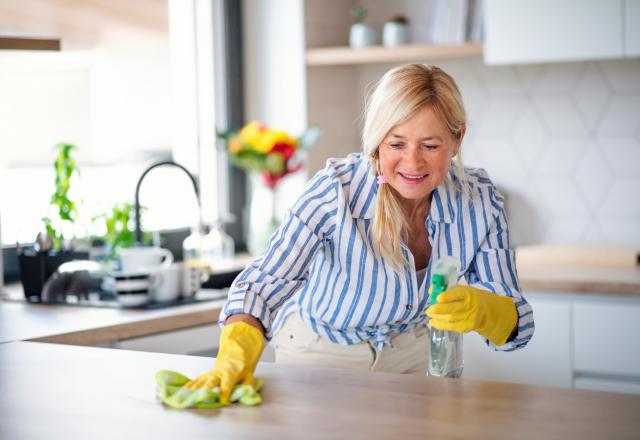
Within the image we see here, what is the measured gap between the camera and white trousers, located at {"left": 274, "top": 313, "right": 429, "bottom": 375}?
2.38 meters

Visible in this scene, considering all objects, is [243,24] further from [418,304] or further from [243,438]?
[243,438]

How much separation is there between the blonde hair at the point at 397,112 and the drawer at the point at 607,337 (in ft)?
4.14

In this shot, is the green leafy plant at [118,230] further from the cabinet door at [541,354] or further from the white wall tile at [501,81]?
the white wall tile at [501,81]

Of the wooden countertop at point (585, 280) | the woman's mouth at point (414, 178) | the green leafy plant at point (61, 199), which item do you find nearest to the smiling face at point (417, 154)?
the woman's mouth at point (414, 178)

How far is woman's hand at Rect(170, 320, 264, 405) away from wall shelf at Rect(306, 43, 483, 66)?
6.63 feet

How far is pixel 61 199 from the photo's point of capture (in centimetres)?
322

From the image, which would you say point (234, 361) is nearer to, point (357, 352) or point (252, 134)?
point (357, 352)

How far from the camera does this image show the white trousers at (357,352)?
238 centimetres

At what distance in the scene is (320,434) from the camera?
5.14 ft

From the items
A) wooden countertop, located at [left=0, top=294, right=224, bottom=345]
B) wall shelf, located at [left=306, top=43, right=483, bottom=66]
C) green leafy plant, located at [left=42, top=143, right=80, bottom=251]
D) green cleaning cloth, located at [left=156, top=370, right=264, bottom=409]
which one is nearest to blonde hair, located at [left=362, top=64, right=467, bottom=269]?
green cleaning cloth, located at [left=156, top=370, right=264, bottom=409]

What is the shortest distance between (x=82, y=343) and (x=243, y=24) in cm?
198

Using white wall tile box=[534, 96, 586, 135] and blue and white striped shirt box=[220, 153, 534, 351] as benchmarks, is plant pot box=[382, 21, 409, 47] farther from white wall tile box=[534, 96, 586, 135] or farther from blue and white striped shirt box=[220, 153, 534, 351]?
blue and white striped shirt box=[220, 153, 534, 351]

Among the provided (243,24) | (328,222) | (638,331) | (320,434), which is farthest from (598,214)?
(320,434)

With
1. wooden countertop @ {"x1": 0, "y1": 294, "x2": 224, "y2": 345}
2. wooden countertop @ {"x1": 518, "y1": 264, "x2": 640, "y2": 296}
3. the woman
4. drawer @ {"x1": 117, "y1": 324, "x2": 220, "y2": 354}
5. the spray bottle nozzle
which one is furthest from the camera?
wooden countertop @ {"x1": 518, "y1": 264, "x2": 640, "y2": 296}
